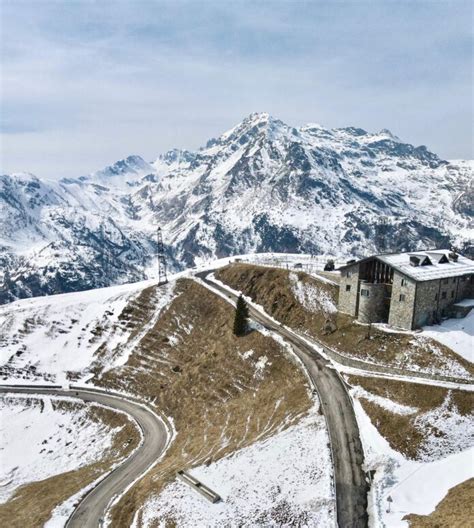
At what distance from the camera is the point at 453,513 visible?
101ft

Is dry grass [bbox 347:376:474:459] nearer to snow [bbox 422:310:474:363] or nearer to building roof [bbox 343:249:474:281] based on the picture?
snow [bbox 422:310:474:363]

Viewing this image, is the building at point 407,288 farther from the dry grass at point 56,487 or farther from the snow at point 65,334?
the snow at point 65,334

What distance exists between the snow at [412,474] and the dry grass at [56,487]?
38.3 meters

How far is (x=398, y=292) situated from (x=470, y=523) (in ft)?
125

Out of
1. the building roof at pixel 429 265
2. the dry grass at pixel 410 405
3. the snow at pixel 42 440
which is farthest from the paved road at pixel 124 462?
the building roof at pixel 429 265

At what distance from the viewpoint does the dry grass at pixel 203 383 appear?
49.8m

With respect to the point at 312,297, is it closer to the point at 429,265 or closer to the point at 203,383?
the point at 429,265

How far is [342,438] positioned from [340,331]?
25.2 metres

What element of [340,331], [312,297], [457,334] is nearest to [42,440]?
[312,297]

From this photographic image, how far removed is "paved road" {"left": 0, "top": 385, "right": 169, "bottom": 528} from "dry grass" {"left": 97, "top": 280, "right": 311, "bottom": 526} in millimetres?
2885

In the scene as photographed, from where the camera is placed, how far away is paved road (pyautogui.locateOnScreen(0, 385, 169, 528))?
46469 mm

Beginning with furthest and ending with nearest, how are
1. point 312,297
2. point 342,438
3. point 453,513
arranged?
point 312,297, point 342,438, point 453,513

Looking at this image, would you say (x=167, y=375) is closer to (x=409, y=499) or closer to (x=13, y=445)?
(x=13, y=445)

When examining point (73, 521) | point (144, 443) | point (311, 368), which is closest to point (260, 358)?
point (311, 368)
